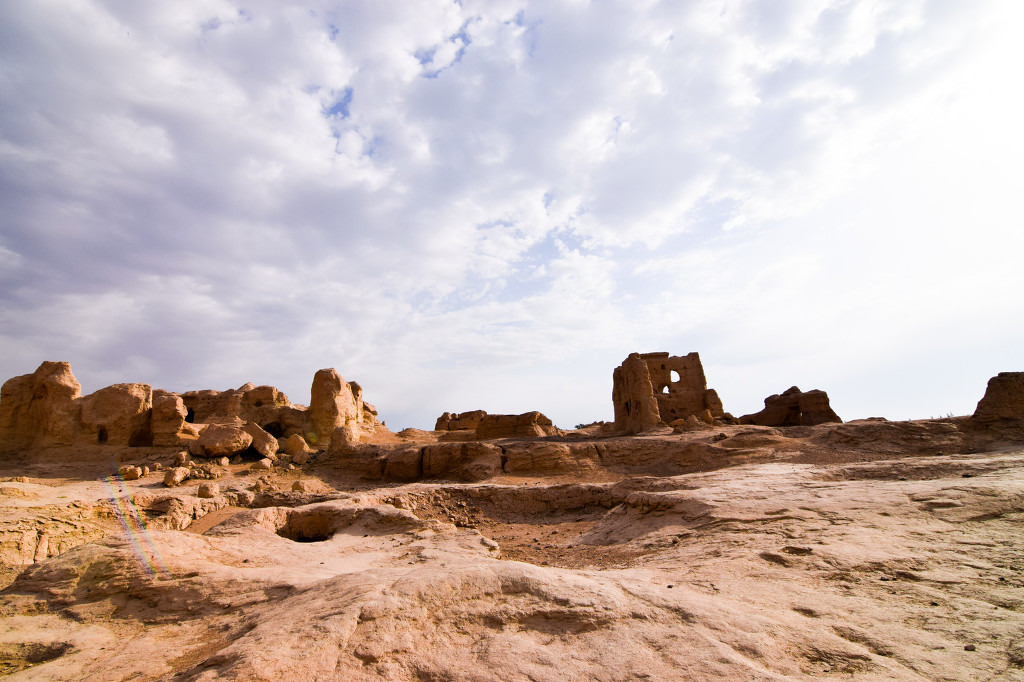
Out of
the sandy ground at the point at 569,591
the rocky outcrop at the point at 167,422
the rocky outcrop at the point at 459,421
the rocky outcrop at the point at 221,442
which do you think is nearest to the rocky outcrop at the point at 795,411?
the sandy ground at the point at 569,591

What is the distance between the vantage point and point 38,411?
16297mm

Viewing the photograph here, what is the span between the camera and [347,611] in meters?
3.29

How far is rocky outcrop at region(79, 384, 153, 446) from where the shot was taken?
16.4 metres

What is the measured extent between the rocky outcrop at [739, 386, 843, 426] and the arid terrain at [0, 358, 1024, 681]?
13.6m

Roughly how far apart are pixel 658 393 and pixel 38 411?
2516 cm

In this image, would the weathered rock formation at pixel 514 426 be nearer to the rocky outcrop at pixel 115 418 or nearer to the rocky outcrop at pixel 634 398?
the rocky outcrop at pixel 634 398

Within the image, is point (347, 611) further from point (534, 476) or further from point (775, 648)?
point (534, 476)

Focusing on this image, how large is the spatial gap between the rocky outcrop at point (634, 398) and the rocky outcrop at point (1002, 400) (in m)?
9.78

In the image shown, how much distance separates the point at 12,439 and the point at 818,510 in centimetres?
2241

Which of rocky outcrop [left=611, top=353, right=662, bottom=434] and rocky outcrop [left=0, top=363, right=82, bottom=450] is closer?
rocky outcrop [left=0, top=363, right=82, bottom=450]

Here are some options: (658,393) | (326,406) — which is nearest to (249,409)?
A: (326,406)

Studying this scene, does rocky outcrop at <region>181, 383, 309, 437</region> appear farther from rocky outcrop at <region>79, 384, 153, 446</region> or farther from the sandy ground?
the sandy ground

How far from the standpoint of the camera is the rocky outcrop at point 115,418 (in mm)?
16406

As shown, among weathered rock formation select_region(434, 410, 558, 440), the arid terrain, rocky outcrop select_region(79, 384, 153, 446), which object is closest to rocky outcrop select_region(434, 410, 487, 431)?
weathered rock formation select_region(434, 410, 558, 440)
